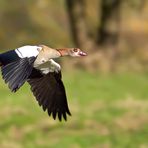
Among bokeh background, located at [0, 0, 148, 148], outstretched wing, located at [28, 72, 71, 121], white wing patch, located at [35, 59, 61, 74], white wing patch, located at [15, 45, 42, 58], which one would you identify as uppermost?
white wing patch, located at [15, 45, 42, 58]

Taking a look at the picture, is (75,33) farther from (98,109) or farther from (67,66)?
(98,109)

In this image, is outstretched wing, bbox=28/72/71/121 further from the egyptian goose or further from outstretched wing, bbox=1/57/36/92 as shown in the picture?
outstretched wing, bbox=1/57/36/92

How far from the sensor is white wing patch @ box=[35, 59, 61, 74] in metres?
8.27

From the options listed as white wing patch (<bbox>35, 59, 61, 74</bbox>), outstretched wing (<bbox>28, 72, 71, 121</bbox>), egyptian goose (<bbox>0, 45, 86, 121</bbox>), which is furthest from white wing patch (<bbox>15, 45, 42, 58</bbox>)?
outstretched wing (<bbox>28, 72, 71, 121</bbox>)

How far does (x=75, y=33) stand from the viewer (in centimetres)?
2083

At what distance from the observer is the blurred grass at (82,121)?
1252cm

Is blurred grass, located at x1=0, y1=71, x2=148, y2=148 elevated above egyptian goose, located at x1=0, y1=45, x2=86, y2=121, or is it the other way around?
egyptian goose, located at x1=0, y1=45, x2=86, y2=121

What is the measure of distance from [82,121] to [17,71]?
6.43 meters

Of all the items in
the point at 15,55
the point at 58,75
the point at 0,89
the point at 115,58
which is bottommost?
the point at 115,58

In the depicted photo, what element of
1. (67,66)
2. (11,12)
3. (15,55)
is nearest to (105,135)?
(15,55)

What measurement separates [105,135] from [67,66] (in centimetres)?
747

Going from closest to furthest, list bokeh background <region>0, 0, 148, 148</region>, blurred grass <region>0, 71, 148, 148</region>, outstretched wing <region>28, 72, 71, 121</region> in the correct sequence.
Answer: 1. outstretched wing <region>28, 72, 71, 121</region>
2. blurred grass <region>0, 71, 148, 148</region>
3. bokeh background <region>0, 0, 148, 148</region>

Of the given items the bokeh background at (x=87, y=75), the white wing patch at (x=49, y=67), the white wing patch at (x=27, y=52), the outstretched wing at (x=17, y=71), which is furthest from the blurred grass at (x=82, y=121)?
the outstretched wing at (x=17, y=71)

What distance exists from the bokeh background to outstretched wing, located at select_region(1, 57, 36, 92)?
475 cm
